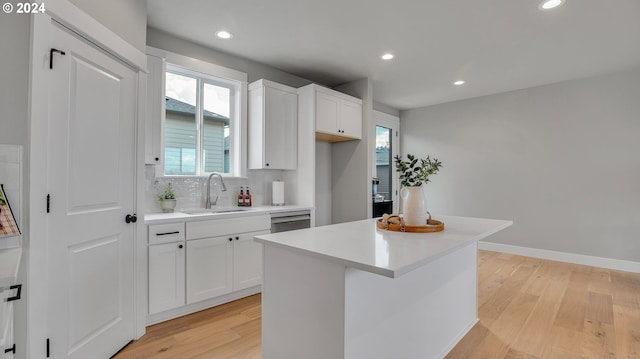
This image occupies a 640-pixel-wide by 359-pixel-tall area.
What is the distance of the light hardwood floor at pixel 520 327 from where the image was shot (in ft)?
6.64

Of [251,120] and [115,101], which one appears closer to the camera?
[115,101]

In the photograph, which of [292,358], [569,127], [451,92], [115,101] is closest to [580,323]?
[292,358]

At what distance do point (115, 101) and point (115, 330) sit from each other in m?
1.54

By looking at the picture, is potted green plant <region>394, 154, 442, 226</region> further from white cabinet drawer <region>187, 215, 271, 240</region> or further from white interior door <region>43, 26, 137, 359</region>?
white interior door <region>43, 26, 137, 359</region>

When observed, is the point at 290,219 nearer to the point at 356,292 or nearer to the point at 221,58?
the point at 221,58

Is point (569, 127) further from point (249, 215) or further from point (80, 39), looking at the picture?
point (80, 39)

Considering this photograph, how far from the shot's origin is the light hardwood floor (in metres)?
2.03

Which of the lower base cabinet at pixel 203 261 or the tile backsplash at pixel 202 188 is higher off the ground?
the tile backsplash at pixel 202 188

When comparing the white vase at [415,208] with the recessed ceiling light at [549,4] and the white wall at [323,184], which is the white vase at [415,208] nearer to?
the recessed ceiling light at [549,4]

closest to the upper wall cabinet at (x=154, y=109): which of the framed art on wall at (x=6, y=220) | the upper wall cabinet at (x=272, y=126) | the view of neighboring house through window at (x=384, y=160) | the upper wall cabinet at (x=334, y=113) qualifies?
the upper wall cabinet at (x=272, y=126)

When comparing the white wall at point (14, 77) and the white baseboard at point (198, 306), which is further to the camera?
the white baseboard at point (198, 306)

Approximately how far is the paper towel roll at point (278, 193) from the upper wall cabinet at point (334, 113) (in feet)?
2.69

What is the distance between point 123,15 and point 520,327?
12.6 feet

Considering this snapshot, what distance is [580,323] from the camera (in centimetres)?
246
